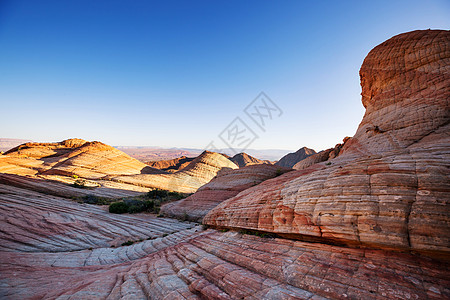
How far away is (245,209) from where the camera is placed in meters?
8.38

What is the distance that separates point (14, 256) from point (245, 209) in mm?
9541

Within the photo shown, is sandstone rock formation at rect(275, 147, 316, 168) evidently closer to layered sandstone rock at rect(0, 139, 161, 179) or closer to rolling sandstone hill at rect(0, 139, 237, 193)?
rolling sandstone hill at rect(0, 139, 237, 193)

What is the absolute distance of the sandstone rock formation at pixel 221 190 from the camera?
52.9 feet

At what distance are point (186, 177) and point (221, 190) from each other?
74.3ft

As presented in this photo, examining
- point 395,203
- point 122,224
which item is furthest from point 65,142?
point 395,203

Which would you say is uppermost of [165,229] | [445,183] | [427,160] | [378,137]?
[378,137]

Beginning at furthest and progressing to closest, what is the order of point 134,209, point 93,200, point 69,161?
point 69,161 → point 93,200 → point 134,209

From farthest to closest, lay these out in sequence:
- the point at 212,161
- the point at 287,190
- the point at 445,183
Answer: the point at 212,161
the point at 287,190
the point at 445,183

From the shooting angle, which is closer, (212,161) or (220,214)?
(220,214)

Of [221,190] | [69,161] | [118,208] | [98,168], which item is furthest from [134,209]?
[69,161]

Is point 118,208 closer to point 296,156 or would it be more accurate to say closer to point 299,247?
point 299,247

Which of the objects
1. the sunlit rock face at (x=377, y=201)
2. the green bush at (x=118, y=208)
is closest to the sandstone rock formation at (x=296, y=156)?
the sunlit rock face at (x=377, y=201)

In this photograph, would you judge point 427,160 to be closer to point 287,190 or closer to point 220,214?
point 287,190

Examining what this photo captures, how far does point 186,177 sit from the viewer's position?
127 feet
